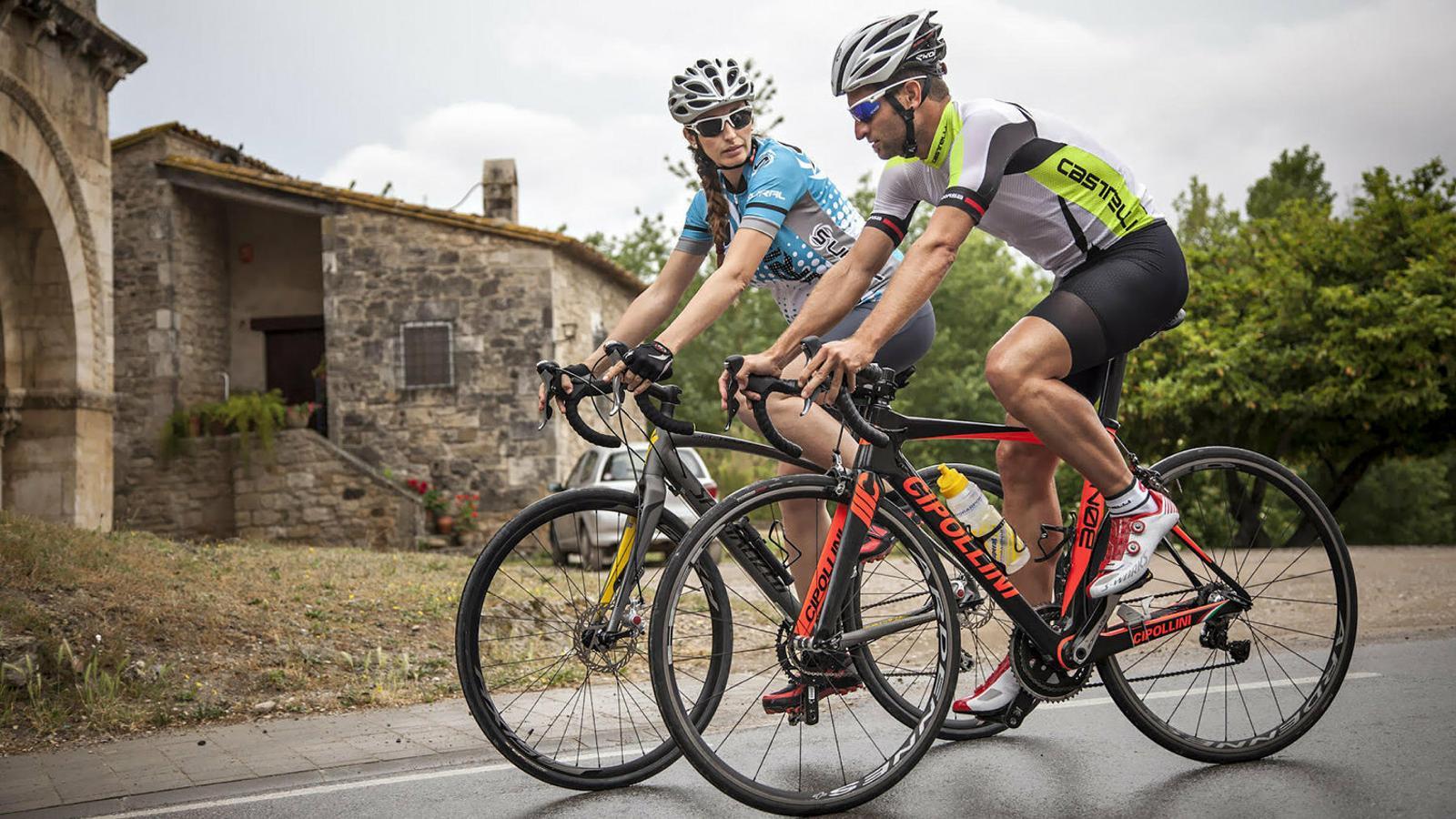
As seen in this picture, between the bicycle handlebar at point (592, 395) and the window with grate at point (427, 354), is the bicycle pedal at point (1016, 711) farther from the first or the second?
the window with grate at point (427, 354)

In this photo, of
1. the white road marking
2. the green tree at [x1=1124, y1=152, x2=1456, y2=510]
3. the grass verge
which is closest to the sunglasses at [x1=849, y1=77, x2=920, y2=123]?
the white road marking

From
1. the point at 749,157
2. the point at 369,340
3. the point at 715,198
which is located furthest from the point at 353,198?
the point at 749,157

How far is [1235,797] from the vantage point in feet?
11.4

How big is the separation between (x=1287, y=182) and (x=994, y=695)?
51981mm

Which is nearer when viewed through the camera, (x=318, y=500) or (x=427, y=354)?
(x=318, y=500)

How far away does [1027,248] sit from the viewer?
12.6 feet

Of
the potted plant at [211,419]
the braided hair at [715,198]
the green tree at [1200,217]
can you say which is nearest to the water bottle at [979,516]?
the braided hair at [715,198]

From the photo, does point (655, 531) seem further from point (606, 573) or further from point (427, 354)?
point (427, 354)

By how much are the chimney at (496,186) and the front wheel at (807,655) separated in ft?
68.0

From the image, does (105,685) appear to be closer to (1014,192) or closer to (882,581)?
(882,581)

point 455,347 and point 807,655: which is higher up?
point 455,347

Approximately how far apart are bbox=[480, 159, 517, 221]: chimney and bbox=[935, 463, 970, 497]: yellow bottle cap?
830 inches

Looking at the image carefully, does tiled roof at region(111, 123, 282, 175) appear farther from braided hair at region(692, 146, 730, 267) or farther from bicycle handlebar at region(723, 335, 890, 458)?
bicycle handlebar at region(723, 335, 890, 458)

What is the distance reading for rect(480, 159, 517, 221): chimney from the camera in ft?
78.7
